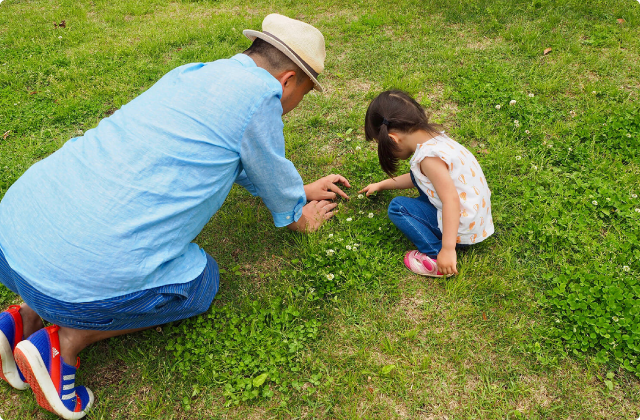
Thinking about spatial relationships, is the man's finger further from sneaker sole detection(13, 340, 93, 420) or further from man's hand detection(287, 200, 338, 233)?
sneaker sole detection(13, 340, 93, 420)

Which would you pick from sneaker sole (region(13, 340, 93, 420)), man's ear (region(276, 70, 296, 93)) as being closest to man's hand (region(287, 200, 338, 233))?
man's ear (region(276, 70, 296, 93))

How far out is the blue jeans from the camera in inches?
113

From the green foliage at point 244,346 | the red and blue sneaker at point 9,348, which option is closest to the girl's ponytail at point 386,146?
the green foliage at point 244,346

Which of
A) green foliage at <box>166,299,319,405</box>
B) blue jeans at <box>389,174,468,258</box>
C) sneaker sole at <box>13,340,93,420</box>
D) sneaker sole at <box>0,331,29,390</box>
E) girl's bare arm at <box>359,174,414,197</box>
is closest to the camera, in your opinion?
sneaker sole at <box>13,340,93,420</box>

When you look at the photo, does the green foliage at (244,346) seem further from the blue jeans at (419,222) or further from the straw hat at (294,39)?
the straw hat at (294,39)

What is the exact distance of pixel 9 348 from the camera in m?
2.32

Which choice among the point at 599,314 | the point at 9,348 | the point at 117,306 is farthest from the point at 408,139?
the point at 9,348

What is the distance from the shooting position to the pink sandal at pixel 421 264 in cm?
282

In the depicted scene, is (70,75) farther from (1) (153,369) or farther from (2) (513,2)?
(2) (513,2)

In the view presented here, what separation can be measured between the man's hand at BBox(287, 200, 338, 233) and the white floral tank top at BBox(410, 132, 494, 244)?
0.72 m

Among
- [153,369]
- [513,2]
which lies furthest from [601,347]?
[513,2]

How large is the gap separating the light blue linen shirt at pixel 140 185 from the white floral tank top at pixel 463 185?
3.31 ft

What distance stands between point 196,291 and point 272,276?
0.66 meters

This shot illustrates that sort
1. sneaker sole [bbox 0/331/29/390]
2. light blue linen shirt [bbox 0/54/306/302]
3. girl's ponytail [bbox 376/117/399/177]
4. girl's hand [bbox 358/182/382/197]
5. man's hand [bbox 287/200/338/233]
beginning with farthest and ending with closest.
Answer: girl's hand [bbox 358/182/382/197], man's hand [bbox 287/200/338/233], girl's ponytail [bbox 376/117/399/177], sneaker sole [bbox 0/331/29/390], light blue linen shirt [bbox 0/54/306/302]
